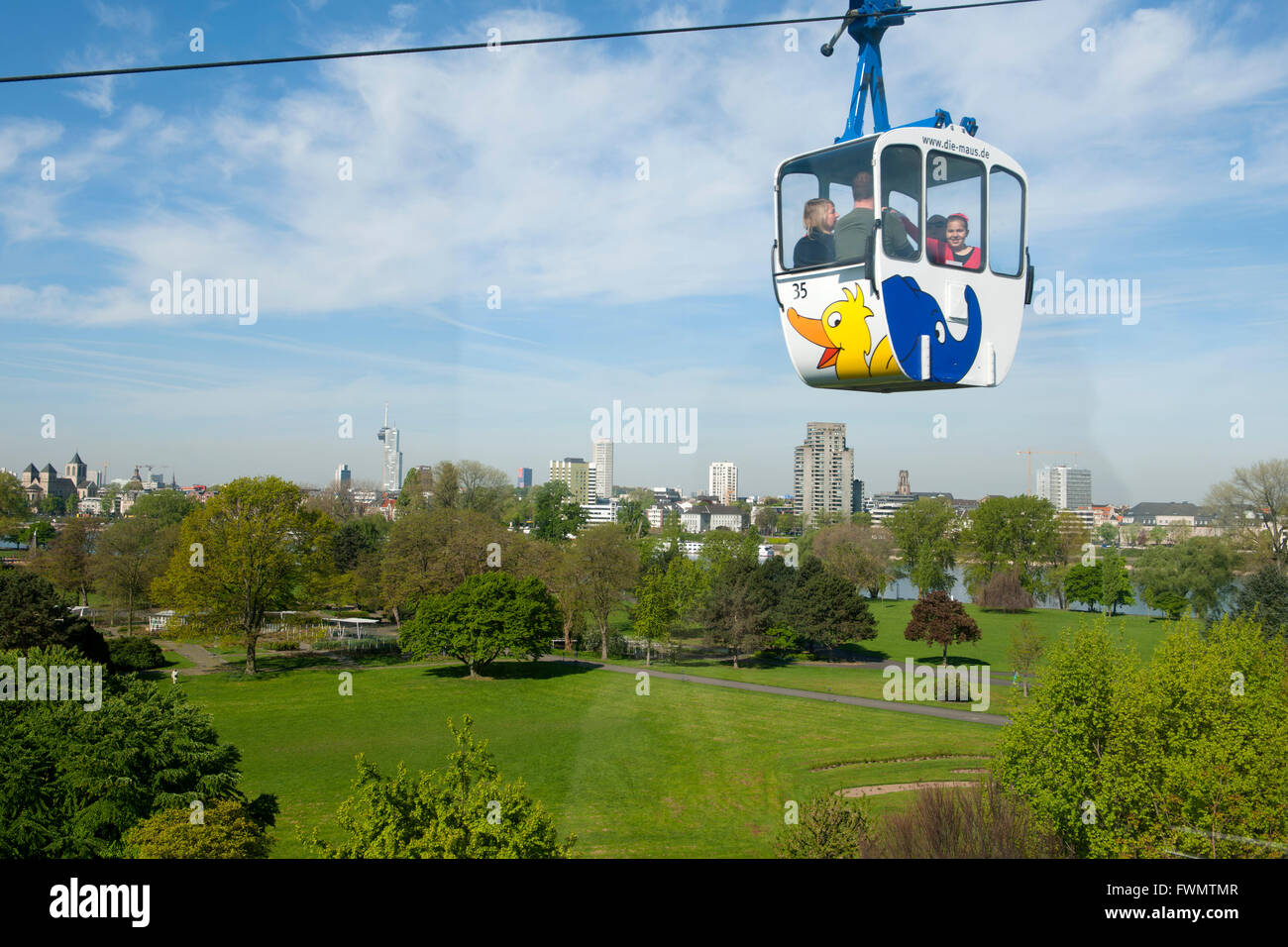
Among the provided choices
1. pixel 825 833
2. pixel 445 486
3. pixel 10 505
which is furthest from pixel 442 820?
pixel 10 505

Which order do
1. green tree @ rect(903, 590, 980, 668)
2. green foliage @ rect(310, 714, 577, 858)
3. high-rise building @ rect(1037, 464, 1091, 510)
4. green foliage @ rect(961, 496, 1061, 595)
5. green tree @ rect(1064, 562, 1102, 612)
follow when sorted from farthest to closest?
green foliage @ rect(961, 496, 1061, 595) → green tree @ rect(1064, 562, 1102, 612) → green tree @ rect(903, 590, 980, 668) → high-rise building @ rect(1037, 464, 1091, 510) → green foliage @ rect(310, 714, 577, 858)

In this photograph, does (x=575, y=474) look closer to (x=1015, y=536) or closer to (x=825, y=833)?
(x=1015, y=536)

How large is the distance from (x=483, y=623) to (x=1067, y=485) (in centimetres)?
3287

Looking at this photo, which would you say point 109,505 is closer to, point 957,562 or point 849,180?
point 957,562

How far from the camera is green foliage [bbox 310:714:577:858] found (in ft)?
32.1

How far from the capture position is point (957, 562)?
7475 cm

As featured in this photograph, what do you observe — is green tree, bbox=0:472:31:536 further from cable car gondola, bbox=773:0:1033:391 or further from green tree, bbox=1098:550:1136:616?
green tree, bbox=1098:550:1136:616

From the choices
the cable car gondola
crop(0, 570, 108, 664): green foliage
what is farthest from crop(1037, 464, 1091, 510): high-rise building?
crop(0, 570, 108, 664): green foliage

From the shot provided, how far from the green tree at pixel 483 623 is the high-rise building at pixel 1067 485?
22814mm

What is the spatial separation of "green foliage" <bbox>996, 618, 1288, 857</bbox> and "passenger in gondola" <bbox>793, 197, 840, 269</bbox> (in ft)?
38.8

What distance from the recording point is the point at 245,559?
3822 centimetres

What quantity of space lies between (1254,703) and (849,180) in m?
14.5

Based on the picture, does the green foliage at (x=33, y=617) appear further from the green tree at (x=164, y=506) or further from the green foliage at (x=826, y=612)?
the green tree at (x=164, y=506)
